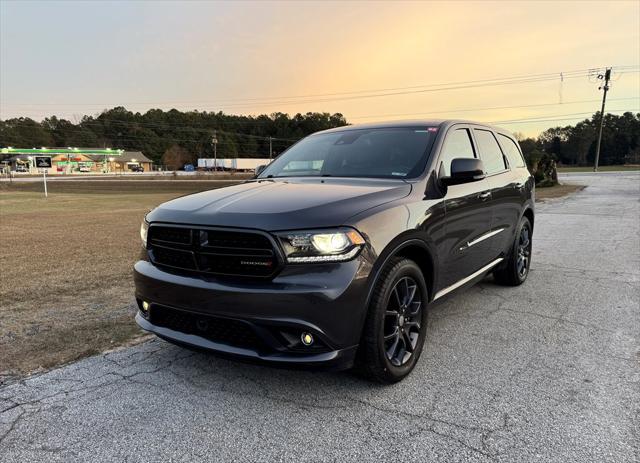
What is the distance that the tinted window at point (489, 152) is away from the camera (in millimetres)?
4766

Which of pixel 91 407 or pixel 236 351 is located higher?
pixel 236 351

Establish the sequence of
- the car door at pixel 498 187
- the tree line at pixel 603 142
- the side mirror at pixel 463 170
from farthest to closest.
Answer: the tree line at pixel 603 142, the car door at pixel 498 187, the side mirror at pixel 463 170

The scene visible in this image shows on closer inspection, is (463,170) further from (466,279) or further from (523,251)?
(523,251)

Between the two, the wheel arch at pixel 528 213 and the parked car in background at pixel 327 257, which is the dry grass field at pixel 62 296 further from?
the wheel arch at pixel 528 213

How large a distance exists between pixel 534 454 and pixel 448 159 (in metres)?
2.34

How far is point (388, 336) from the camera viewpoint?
10.2 ft

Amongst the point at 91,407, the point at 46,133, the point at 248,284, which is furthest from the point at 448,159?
the point at 46,133

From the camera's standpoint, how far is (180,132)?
13188 cm

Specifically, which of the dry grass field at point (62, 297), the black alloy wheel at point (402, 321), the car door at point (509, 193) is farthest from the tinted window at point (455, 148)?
the dry grass field at point (62, 297)

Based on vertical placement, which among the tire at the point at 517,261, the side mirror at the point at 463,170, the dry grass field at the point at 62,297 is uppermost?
the side mirror at the point at 463,170

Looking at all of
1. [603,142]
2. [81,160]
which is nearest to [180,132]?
[81,160]

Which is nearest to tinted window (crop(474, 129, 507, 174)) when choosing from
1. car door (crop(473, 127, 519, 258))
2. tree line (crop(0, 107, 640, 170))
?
car door (crop(473, 127, 519, 258))

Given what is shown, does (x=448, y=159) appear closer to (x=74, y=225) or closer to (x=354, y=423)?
(x=354, y=423)

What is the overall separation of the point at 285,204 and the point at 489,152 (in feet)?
9.72
